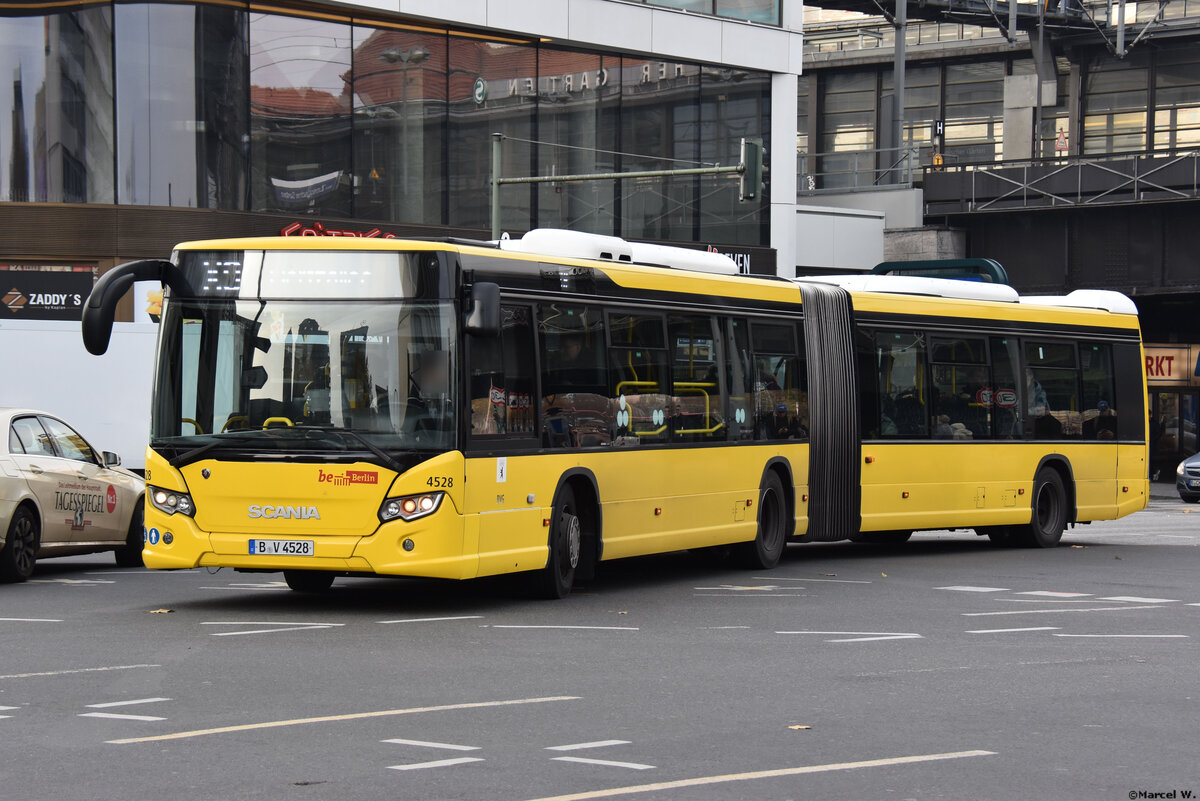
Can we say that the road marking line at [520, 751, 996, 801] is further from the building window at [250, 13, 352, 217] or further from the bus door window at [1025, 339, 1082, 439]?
the building window at [250, 13, 352, 217]

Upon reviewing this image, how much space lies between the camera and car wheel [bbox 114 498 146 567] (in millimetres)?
17203

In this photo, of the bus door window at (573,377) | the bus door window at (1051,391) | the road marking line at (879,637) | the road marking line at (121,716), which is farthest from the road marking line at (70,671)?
the bus door window at (1051,391)

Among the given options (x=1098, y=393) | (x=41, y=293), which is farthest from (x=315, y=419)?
(x=41, y=293)

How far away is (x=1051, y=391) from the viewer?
21609mm

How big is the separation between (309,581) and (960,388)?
8862mm

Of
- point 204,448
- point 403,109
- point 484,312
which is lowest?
point 204,448

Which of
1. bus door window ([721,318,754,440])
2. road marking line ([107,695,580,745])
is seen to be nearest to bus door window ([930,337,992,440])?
bus door window ([721,318,754,440])

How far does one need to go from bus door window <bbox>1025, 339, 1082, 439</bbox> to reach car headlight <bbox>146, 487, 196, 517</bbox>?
11700 millimetres

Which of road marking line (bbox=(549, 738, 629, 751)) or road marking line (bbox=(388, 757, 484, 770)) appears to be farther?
road marking line (bbox=(549, 738, 629, 751))

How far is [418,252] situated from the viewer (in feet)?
41.8

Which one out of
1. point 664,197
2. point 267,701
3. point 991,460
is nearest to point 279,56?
point 664,197

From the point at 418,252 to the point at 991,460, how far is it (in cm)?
1003

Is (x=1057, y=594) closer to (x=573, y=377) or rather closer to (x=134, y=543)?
(x=573, y=377)

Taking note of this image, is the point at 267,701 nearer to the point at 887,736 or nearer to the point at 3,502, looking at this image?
the point at 887,736
